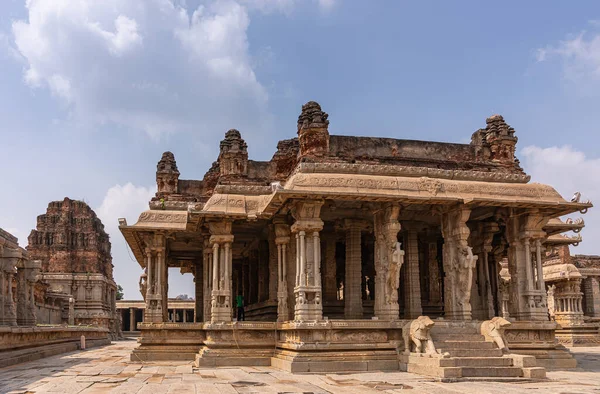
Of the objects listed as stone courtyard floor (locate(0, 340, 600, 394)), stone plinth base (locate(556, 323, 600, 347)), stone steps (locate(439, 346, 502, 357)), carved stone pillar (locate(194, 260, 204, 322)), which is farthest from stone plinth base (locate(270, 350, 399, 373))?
stone plinth base (locate(556, 323, 600, 347))

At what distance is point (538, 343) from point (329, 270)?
8.06m

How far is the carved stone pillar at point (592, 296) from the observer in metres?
44.5

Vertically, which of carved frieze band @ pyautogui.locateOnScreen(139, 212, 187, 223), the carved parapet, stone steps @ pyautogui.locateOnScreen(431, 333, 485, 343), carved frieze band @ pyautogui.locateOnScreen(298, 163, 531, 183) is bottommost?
stone steps @ pyautogui.locateOnScreen(431, 333, 485, 343)

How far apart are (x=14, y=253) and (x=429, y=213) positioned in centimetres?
2049

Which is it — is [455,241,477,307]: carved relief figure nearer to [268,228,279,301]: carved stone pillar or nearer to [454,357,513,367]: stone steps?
[454,357,513,367]: stone steps

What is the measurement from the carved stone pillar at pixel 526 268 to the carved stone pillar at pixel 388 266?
13.7 ft

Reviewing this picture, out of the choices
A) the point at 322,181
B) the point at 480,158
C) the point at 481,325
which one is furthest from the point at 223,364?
the point at 480,158

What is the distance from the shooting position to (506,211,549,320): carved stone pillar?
19.6 meters

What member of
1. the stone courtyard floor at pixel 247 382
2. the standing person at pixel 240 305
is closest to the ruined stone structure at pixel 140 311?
the standing person at pixel 240 305

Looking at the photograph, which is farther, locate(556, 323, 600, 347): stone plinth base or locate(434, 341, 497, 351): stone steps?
locate(556, 323, 600, 347): stone plinth base

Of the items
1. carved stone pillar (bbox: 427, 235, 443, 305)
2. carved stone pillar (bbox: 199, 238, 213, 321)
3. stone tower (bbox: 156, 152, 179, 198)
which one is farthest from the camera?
stone tower (bbox: 156, 152, 179, 198)

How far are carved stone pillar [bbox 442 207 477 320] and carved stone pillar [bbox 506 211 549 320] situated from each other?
80.4 inches

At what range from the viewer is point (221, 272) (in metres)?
21.2

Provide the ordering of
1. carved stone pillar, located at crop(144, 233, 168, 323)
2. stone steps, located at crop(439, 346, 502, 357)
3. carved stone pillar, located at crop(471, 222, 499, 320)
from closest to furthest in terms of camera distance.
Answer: stone steps, located at crop(439, 346, 502, 357)
carved stone pillar, located at crop(471, 222, 499, 320)
carved stone pillar, located at crop(144, 233, 168, 323)
